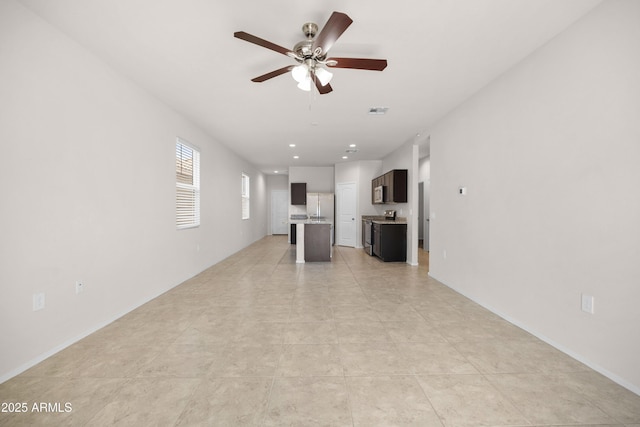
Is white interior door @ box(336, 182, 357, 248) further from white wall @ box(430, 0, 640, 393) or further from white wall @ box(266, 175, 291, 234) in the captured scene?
white wall @ box(430, 0, 640, 393)

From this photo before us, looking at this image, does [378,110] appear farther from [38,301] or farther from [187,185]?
[38,301]

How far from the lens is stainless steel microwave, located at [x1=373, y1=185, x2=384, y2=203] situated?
289 inches

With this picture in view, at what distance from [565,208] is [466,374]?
1.66 meters

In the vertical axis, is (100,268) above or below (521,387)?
above

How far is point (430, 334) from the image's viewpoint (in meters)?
2.72

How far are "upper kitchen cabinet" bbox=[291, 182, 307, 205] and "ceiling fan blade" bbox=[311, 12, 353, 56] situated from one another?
7628mm

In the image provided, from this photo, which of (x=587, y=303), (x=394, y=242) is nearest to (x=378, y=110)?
(x=394, y=242)

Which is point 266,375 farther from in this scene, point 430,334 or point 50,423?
point 430,334

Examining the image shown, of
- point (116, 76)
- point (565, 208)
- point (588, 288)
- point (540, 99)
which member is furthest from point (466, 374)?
point (116, 76)

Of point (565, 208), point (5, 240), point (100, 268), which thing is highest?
point (565, 208)

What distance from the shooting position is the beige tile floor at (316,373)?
1.65 metres

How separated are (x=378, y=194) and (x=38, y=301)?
6834 mm

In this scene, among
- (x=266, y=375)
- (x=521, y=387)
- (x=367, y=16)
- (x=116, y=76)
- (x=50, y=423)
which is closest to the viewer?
(x=50, y=423)

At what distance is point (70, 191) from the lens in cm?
252
